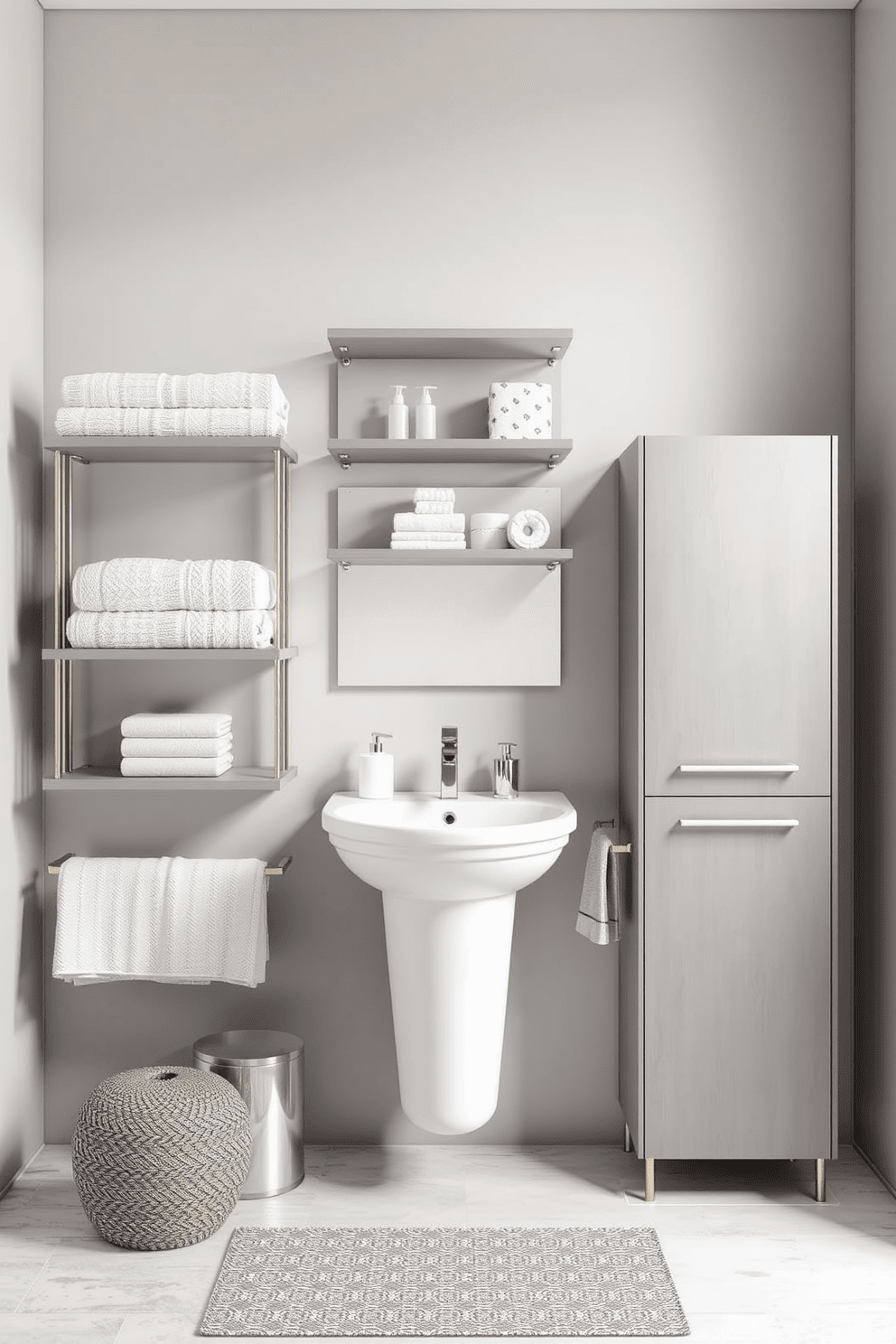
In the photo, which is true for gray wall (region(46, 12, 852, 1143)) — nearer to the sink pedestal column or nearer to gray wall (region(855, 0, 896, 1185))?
gray wall (region(855, 0, 896, 1185))

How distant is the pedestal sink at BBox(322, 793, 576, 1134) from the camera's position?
2252mm

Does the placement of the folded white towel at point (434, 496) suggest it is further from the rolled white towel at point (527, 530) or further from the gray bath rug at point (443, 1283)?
the gray bath rug at point (443, 1283)

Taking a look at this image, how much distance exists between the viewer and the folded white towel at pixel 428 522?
2557 millimetres

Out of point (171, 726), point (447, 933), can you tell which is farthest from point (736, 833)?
point (171, 726)

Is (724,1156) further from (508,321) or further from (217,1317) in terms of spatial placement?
(508,321)

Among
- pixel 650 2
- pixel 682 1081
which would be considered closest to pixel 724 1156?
pixel 682 1081

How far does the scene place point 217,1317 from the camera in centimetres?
197

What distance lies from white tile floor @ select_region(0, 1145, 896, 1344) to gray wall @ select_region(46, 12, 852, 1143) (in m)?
0.16

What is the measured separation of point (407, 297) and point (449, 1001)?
1.69m

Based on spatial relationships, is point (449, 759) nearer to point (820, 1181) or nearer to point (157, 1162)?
point (157, 1162)

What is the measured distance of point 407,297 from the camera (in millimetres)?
2730

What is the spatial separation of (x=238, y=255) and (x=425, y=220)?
47cm

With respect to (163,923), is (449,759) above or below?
above

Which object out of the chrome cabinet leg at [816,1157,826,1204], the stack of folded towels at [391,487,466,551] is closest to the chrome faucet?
the stack of folded towels at [391,487,466,551]
